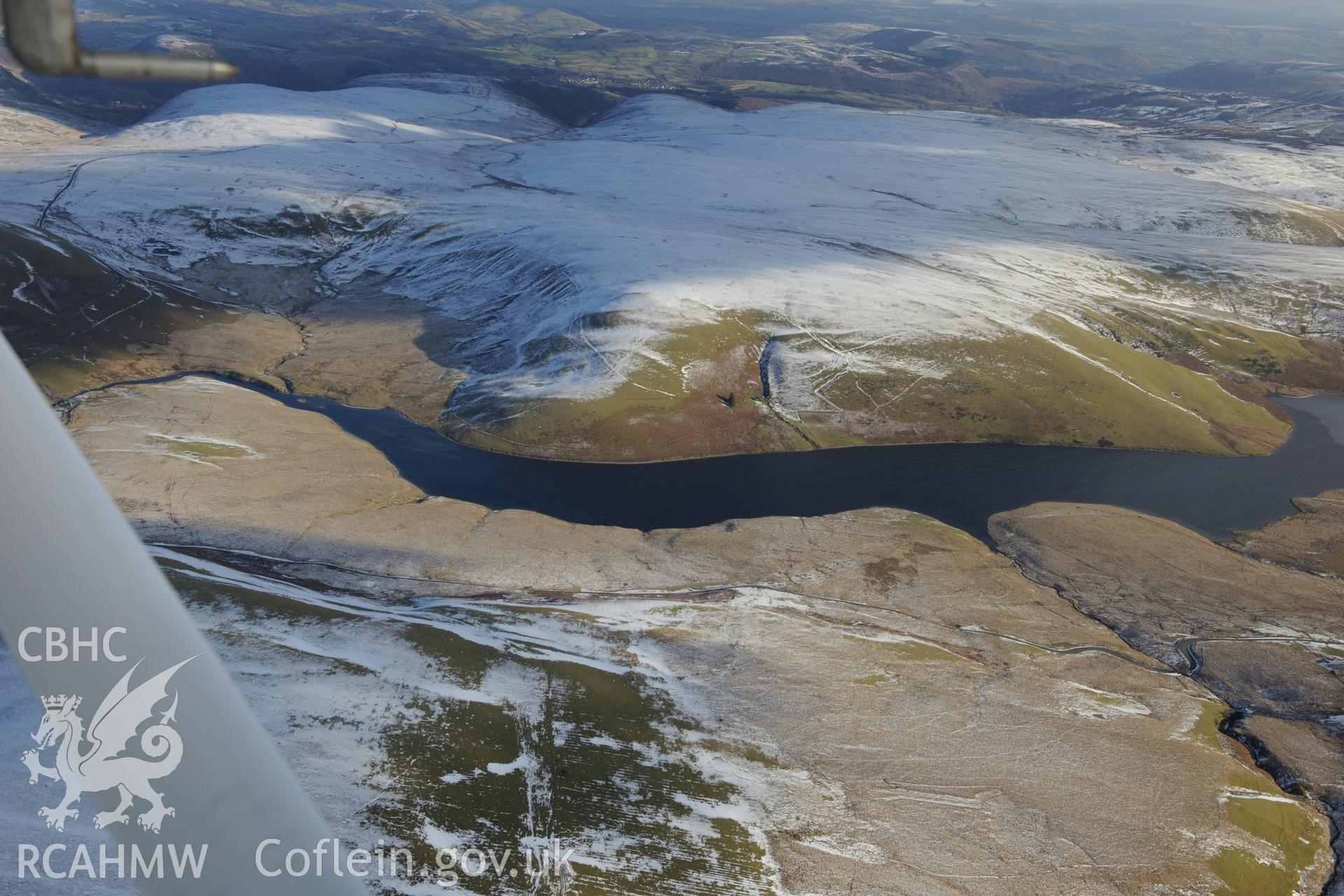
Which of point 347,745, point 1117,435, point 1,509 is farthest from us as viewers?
point 1117,435

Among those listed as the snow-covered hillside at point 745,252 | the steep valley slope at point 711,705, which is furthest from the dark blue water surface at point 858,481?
the steep valley slope at point 711,705

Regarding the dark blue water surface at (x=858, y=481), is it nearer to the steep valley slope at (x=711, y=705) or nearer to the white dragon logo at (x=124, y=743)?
the steep valley slope at (x=711, y=705)

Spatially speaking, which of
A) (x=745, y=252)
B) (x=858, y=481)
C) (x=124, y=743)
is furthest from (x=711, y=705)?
(x=745, y=252)

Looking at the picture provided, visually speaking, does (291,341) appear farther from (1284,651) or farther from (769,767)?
(1284,651)

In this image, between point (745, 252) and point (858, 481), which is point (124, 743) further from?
point (745, 252)

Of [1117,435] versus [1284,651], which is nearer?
[1284,651]

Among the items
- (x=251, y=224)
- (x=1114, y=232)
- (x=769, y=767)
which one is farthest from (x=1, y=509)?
(x=1114, y=232)

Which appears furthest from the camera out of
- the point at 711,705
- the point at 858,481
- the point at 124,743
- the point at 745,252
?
the point at 745,252
